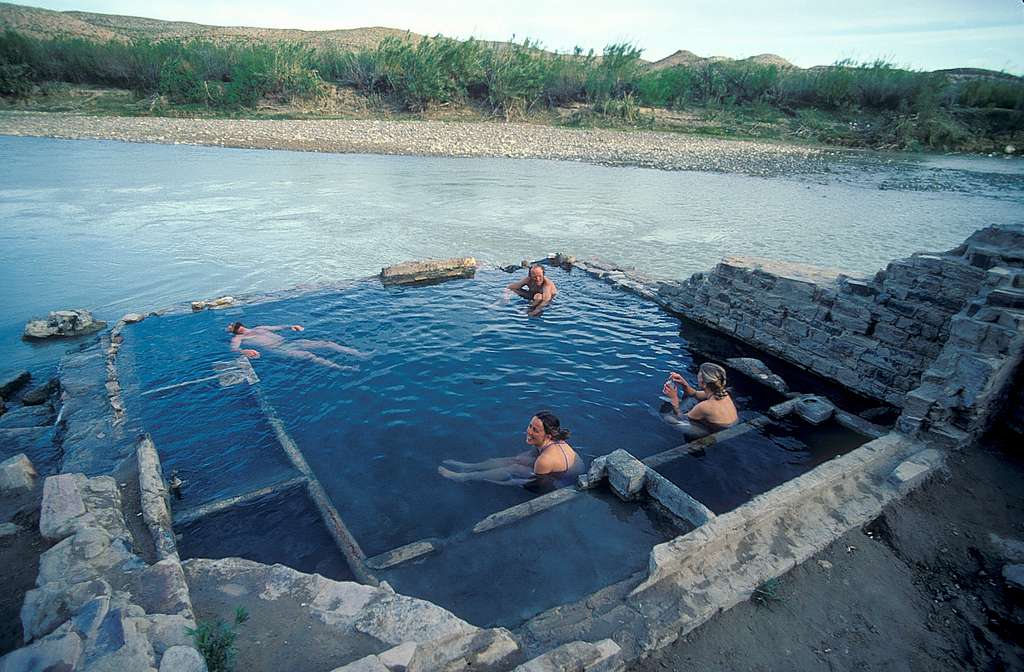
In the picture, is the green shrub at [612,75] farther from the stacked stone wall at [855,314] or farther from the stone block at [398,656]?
the stone block at [398,656]

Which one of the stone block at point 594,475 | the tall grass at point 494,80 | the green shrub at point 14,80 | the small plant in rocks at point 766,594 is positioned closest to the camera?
the small plant in rocks at point 766,594

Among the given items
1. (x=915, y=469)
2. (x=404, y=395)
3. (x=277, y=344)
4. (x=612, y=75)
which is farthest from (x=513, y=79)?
(x=915, y=469)

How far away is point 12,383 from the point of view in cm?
838

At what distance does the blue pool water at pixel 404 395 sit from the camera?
6246 mm

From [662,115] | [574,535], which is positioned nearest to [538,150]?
[662,115]

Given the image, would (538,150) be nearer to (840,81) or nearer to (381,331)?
(381,331)

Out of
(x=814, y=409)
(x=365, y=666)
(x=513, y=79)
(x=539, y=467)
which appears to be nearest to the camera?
(x=365, y=666)

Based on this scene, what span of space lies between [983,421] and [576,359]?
5888 mm

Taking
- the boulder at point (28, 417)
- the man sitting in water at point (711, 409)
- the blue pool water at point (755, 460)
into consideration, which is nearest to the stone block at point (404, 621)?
the blue pool water at point (755, 460)

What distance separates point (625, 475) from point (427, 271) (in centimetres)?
866

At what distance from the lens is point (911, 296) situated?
7.82 m

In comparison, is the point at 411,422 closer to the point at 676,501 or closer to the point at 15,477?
the point at 676,501

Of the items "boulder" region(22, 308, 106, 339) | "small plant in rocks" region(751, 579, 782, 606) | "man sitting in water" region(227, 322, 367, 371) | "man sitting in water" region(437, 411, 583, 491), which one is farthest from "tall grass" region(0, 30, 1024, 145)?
"small plant in rocks" region(751, 579, 782, 606)

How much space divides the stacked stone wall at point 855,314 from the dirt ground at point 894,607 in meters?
2.85
